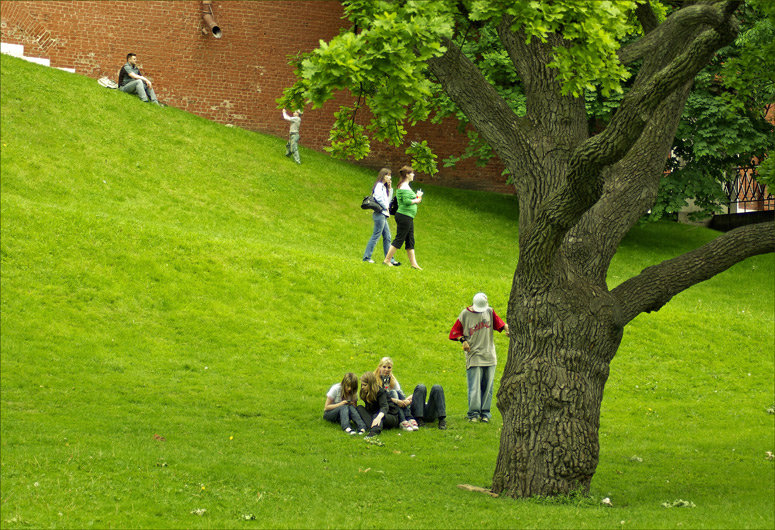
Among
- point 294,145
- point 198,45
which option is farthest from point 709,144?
point 198,45

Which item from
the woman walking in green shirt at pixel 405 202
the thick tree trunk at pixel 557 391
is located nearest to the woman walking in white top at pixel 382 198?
the woman walking in green shirt at pixel 405 202

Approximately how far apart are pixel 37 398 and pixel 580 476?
7.15 metres

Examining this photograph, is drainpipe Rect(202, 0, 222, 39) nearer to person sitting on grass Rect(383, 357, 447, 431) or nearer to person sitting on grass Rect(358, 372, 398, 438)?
person sitting on grass Rect(383, 357, 447, 431)

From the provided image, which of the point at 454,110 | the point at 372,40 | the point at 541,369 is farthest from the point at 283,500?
the point at 454,110

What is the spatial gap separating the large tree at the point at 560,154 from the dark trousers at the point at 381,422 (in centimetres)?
278

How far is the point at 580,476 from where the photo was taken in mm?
8914

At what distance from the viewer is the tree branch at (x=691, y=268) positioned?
9.02 meters

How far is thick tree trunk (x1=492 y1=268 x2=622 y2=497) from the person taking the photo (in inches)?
348

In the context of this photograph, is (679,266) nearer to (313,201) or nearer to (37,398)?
(37,398)

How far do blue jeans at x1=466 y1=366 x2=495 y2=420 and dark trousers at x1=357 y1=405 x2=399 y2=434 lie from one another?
1267mm

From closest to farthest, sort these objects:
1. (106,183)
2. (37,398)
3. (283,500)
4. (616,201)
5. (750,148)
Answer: (283,500) → (616,201) → (37,398) → (106,183) → (750,148)

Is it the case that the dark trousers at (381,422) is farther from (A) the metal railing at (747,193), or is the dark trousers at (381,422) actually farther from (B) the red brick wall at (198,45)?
(A) the metal railing at (747,193)

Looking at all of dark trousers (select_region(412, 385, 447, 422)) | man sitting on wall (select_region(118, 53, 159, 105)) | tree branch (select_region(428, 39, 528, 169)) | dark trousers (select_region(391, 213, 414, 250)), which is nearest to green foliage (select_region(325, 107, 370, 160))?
tree branch (select_region(428, 39, 528, 169))

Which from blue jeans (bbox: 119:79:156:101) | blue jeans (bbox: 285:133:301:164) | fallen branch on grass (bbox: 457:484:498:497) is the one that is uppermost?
blue jeans (bbox: 119:79:156:101)
